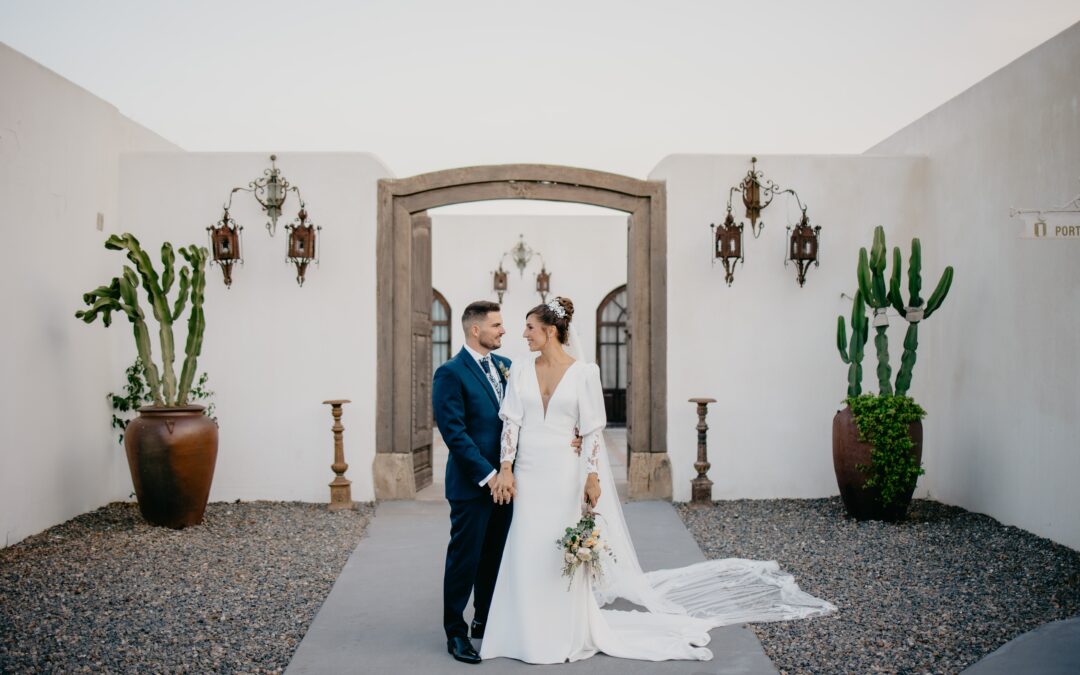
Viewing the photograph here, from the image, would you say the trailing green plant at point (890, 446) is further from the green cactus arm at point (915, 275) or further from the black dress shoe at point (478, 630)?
the black dress shoe at point (478, 630)

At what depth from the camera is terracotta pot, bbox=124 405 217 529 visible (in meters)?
5.68

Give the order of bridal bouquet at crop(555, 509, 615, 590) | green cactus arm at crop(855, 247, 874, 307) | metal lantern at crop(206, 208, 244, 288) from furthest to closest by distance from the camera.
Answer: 1. metal lantern at crop(206, 208, 244, 288)
2. green cactus arm at crop(855, 247, 874, 307)
3. bridal bouquet at crop(555, 509, 615, 590)

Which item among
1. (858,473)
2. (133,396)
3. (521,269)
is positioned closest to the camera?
(858,473)

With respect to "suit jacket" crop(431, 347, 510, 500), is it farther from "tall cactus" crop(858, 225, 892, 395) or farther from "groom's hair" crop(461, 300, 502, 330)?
"tall cactus" crop(858, 225, 892, 395)

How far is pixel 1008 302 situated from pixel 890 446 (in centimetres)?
131

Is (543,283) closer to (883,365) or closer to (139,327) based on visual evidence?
(883,365)

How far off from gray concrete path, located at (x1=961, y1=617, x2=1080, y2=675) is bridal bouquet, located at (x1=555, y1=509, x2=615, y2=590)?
1.50m

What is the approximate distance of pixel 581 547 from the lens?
11.1ft

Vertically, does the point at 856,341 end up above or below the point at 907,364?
above

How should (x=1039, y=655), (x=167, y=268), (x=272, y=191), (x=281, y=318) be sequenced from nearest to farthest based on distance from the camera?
(x=1039, y=655), (x=167, y=268), (x=272, y=191), (x=281, y=318)

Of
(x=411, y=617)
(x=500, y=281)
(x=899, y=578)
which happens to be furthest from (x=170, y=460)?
(x=500, y=281)

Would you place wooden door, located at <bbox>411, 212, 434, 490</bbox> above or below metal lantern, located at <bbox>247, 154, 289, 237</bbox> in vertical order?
below

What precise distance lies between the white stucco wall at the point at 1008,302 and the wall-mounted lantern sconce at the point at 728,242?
5.25 ft

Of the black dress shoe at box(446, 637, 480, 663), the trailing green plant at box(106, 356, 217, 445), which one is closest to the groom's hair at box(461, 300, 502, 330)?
the black dress shoe at box(446, 637, 480, 663)
